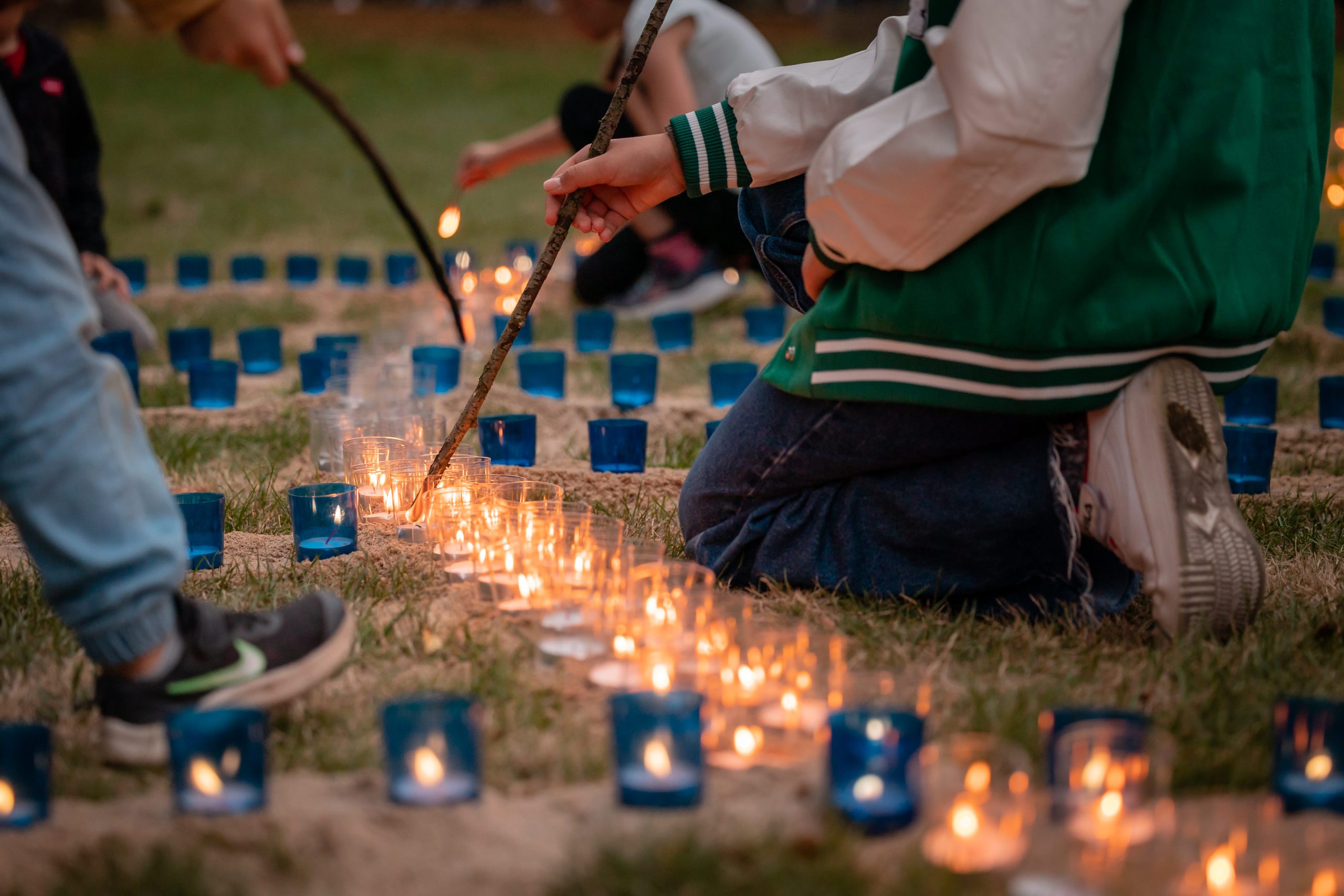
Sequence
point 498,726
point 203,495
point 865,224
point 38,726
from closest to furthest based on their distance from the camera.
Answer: point 38,726, point 498,726, point 865,224, point 203,495

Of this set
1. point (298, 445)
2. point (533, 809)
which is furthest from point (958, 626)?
point (298, 445)

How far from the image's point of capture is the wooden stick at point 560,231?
2.48 m

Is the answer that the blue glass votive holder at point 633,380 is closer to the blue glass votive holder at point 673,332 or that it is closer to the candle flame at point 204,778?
the blue glass votive holder at point 673,332

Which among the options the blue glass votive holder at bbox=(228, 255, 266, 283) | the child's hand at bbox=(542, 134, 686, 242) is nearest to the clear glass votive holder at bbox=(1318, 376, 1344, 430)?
the child's hand at bbox=(542, 134, 686, 242)

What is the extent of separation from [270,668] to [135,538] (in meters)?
0.29

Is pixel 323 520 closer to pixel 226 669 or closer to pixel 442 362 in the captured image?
pixel 226 669

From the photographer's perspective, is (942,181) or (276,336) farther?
(276,336)

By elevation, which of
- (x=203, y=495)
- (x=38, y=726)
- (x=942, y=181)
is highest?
(x=942, y=181)

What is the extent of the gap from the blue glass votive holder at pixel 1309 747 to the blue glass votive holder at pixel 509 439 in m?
1.91

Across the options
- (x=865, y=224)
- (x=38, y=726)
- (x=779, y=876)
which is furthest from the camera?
(x=865, y=224)

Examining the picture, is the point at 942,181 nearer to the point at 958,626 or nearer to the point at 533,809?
the point at 958,626

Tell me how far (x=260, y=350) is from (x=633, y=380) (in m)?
1.35

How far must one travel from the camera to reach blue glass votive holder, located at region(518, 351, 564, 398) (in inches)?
153

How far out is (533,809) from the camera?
5.45ft
